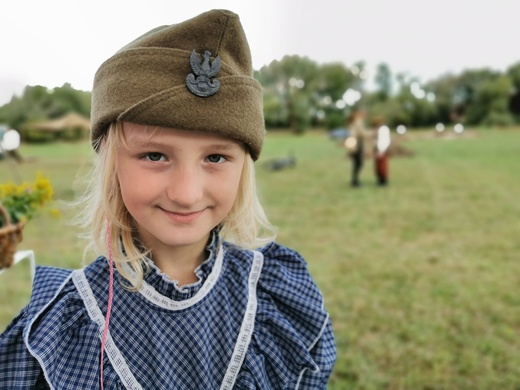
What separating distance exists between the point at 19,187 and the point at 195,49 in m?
1.92

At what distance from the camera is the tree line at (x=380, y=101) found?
2848 cm

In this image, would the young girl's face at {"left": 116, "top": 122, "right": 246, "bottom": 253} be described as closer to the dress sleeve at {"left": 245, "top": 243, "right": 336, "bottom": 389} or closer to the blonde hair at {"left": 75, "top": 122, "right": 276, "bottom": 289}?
the blonde hair at {"left": 75, "top": 122, "right": 276, "bottom": 289}

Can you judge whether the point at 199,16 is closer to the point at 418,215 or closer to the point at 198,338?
the point at 198,338

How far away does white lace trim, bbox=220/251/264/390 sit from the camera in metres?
1.25

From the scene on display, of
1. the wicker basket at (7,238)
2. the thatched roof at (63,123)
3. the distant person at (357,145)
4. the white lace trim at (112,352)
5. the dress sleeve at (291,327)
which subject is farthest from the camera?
the thatched roof at (63,123)

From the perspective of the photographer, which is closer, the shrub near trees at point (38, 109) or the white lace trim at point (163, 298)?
the white lace trim at point (163, 298)

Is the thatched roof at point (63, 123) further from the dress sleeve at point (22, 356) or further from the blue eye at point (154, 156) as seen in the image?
the blue eye at point (154, 156)

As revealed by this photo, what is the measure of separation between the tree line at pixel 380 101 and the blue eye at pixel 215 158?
896 inches

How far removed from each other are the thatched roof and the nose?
99.5 feet

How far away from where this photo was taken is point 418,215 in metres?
7.11

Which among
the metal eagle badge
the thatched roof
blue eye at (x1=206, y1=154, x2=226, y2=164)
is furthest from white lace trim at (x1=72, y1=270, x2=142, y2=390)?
the thatched roof

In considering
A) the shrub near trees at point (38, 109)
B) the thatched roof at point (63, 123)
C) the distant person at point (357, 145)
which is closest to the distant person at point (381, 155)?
the distant person at point (357, 145)

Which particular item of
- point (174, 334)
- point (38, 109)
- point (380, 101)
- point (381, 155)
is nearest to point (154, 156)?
point (174, 334)

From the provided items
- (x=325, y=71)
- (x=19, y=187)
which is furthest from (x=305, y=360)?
(x=325, y=71)
